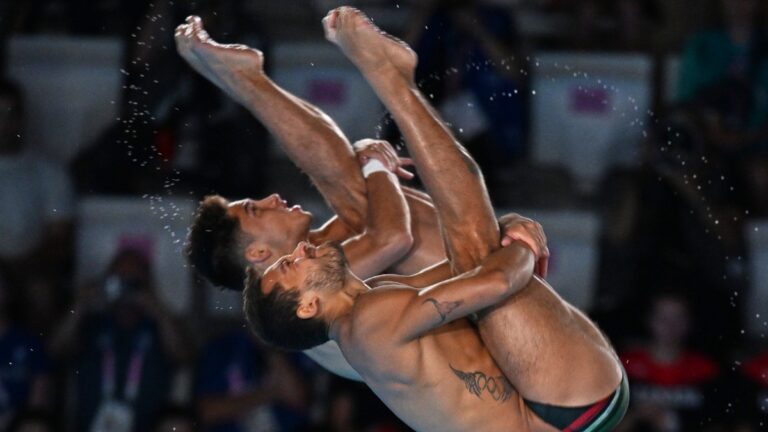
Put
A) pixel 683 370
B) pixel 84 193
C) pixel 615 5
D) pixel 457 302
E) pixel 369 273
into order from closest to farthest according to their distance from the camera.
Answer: pixel 457 302 → pixel 369 273 → pixel 683 370 → pixel 84 193 → pixel 615 5

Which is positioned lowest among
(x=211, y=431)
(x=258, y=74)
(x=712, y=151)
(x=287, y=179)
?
(x=211, y=431)

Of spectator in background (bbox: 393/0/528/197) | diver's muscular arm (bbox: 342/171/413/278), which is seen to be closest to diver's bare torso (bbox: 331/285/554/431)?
diver's muscular arm (bbox: 342/171/413/278)

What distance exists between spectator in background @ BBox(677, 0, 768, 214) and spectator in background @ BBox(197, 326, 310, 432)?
6.38 feet

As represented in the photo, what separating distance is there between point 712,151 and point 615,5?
2.71 feet

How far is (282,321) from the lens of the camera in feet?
11.0

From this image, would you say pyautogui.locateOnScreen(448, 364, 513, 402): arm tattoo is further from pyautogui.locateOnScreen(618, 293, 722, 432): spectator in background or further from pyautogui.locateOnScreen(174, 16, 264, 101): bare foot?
pyautogui.locateOnScreen(618, 293, 722, 432): spectator in background

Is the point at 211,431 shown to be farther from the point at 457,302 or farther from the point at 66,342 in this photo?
the point at 457,302

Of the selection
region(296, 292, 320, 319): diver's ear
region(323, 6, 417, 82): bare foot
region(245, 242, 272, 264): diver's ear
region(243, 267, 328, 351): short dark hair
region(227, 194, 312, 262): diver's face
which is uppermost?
region(323, 6, 417, 82): bare foot

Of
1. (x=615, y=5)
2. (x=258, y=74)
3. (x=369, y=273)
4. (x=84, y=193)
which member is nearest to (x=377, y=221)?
(x=369, y=273)

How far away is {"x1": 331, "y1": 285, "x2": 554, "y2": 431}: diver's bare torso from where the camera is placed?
10.8ft

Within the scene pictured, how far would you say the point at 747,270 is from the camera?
19.2 feet

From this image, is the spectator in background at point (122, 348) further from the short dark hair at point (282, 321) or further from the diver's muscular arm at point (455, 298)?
the diver's muscular arm at point (455, 298)

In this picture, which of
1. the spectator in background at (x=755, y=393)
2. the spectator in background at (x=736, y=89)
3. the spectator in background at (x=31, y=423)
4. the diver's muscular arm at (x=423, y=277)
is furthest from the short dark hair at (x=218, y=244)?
the spectator in background at (x=736, y=89)

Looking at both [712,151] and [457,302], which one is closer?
[457,302]
